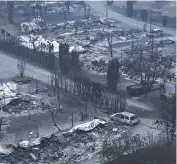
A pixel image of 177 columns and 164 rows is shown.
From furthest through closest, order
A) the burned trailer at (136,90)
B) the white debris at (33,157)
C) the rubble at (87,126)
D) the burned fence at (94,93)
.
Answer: the burned trailer at (136,90) → the burned fence at (94,93) → the rubble at (87,126) → the white debris at (33,157)

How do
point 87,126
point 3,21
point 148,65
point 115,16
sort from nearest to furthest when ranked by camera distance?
point 87,126 < point 148,65 < point 3,21 < point 115,16

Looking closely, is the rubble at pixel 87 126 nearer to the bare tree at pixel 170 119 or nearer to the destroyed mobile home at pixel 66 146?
the destroyed mobile home at pixel 66 146

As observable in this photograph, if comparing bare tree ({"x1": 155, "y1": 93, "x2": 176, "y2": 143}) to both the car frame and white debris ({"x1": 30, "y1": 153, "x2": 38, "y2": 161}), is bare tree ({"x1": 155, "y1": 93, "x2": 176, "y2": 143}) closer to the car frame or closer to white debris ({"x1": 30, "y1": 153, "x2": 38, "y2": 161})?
the car frame

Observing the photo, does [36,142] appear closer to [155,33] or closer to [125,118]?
[125,118]

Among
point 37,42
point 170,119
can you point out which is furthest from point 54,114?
point 37,42

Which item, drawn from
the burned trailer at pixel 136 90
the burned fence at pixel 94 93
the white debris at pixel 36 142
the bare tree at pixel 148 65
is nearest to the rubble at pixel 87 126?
the white debris at pixel 36 142

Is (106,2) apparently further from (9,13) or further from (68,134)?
(68,134)
